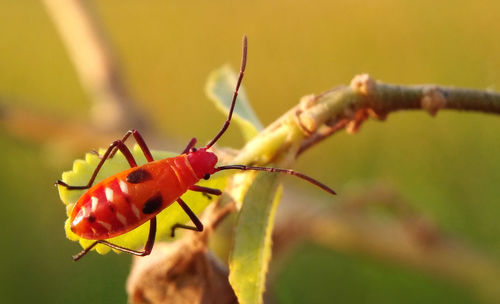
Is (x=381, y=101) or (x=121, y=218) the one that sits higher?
(x=381, y=101)

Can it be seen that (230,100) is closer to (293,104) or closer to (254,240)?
(254,240)

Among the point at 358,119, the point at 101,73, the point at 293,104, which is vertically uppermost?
the point at 358,119

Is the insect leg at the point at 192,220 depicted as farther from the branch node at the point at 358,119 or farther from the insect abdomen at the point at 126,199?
the branch node at the point at 358,119

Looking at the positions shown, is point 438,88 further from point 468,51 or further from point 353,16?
point 353,16

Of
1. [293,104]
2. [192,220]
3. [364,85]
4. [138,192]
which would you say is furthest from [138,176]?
[293,104]

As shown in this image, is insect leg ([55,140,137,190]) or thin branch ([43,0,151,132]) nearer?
insect leg ([55,140,137,190])

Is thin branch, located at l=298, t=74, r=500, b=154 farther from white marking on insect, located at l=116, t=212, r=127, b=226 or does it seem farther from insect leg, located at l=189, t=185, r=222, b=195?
white marking on insect, located at l=116, t=212, r=127, b=226

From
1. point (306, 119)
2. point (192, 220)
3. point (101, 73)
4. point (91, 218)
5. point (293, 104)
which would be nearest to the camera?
point (306, 119)

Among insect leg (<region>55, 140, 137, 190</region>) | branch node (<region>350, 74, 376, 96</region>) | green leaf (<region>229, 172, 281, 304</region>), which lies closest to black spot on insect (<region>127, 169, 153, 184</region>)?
insect leg (<region>55, 140, 137, 190</region>)
